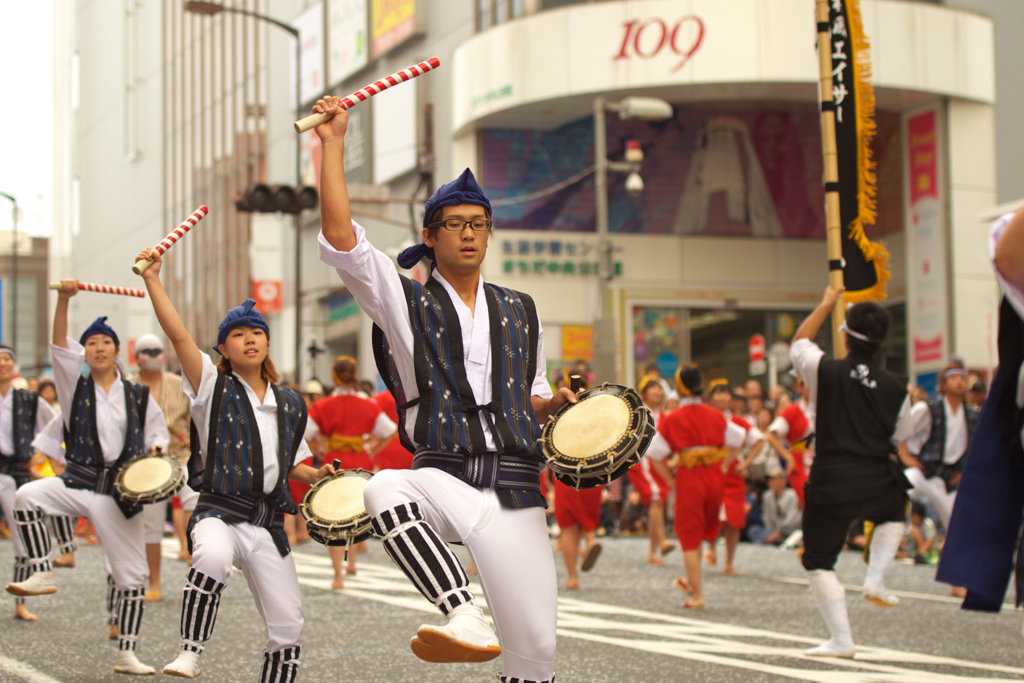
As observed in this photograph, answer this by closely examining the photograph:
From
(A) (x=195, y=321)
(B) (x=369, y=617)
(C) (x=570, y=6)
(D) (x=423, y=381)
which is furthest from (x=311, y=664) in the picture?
(A) (x=195, y=321)

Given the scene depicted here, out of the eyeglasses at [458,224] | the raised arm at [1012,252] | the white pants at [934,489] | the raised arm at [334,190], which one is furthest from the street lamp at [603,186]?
the raised arm at [1012,252]

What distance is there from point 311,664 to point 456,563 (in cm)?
381

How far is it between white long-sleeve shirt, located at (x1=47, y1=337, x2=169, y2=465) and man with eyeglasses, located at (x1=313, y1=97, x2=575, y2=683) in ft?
12.5

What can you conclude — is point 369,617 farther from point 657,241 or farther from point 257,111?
point 257,111

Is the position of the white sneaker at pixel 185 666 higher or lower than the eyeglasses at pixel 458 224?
lower

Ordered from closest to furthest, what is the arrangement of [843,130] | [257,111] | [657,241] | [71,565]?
1. [843,130]
2. [71,565]
3. [657,241]
4. [257,111]

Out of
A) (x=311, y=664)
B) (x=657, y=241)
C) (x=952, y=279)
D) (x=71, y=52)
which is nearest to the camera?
(x=311, y=664)

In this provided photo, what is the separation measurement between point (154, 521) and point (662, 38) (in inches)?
735

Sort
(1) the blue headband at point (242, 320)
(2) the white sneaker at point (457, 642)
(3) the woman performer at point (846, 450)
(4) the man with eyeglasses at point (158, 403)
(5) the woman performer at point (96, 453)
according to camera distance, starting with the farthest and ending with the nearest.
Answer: (4) the man with eyeglasses at point (158, 403) → (3) the woman performer at point (846, 450) → (5) the woman performer at point (96, 453) → (1) the blue headband at point (242, 320) → (2) the white sneaker at point (457, 642)

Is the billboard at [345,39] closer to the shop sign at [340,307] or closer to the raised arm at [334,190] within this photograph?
the shop sign at [340,307]

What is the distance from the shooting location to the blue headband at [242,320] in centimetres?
634

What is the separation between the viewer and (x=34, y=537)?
819cm

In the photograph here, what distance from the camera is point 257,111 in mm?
42594

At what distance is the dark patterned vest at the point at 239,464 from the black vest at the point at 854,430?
11.5 feet
